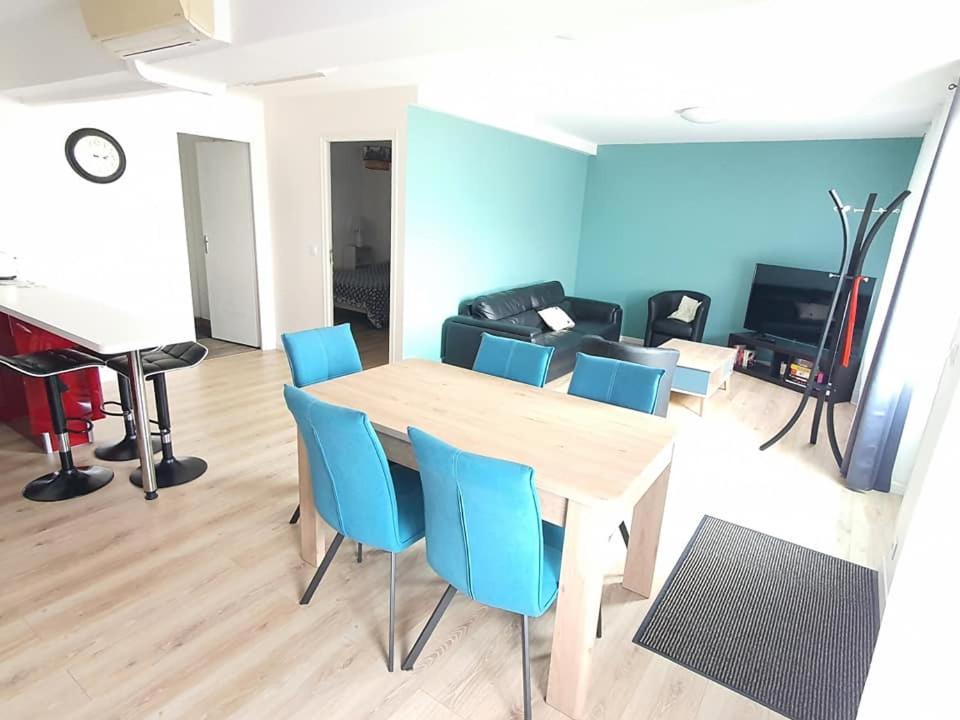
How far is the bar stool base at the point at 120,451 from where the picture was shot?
10.6 ft

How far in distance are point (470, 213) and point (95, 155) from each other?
304cm

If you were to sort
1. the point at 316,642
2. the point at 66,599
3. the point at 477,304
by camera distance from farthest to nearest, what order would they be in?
the point at 477,304, the point at 66,599, the point at 316,642

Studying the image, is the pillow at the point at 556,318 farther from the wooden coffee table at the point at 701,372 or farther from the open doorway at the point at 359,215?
the open doorway at the point at 359,215

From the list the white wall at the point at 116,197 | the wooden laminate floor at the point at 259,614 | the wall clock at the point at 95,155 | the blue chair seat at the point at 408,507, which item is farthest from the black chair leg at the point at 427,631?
the wall clock at the point at 95,155

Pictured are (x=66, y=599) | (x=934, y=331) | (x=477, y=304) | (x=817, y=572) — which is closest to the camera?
(x=66, y=599)

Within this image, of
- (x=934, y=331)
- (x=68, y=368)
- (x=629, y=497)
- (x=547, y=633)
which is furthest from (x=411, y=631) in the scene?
(x=934, y=331)

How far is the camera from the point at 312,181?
502 centimetres

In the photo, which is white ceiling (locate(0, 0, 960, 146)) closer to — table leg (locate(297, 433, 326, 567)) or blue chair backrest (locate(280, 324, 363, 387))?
blue chair backrest (locate(280, 324, 363, 387))

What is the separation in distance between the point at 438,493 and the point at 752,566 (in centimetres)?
178

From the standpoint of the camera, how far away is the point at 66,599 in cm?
211

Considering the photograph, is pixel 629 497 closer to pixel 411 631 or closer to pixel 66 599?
pixel 411 631

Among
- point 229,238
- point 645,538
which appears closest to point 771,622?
point 645,538

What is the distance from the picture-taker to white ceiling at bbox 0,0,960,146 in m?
1.78

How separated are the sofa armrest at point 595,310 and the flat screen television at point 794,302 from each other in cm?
138
